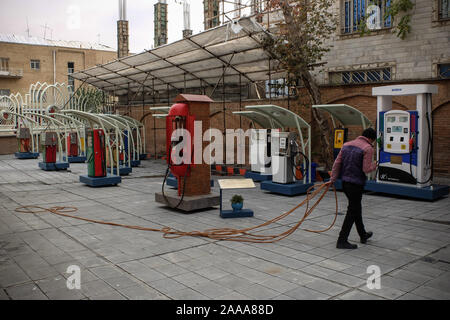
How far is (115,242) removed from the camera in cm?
652

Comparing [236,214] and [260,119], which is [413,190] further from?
[260,119]

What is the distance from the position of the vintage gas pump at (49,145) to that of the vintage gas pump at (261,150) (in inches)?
353

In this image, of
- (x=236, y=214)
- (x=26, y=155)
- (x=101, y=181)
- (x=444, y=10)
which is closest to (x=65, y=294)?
(x=236, y=214)

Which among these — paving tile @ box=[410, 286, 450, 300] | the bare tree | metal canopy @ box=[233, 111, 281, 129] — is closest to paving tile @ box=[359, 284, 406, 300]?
paving tile @ box=[410, 286, 450, 300]

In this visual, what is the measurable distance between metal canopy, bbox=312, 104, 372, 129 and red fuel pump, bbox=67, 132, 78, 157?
14.2m

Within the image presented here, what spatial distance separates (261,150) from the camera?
13.4 metres

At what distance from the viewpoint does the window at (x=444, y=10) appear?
1299 cm

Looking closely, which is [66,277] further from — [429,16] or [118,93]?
[118,93]

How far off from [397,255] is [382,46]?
10.8m

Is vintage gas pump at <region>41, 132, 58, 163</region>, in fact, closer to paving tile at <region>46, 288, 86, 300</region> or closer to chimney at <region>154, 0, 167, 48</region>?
paving tile at <region>46, 288, 86, 300</region>

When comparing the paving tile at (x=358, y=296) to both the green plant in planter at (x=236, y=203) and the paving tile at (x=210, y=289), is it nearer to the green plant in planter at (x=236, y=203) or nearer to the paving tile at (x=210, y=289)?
the paving tile at (x=210, y=289)

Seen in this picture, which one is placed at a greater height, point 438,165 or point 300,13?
point 300,13

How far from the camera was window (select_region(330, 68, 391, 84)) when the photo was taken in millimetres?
14548
